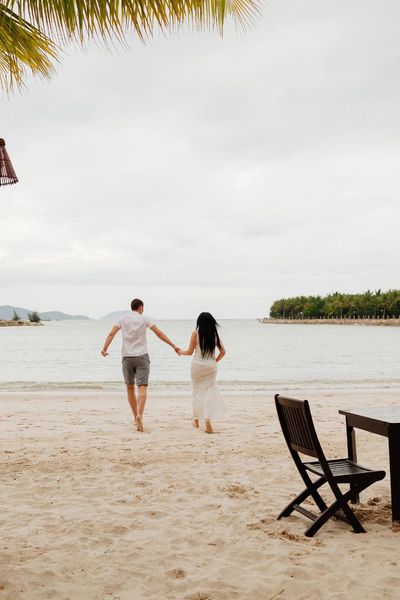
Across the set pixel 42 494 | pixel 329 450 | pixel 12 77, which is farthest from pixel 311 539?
pixel 12 77

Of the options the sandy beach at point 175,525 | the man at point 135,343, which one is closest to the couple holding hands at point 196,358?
the man at point 135,343

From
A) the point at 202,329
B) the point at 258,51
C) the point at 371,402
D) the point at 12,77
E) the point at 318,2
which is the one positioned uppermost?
the point at 258,51

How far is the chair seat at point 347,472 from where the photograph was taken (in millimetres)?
4023

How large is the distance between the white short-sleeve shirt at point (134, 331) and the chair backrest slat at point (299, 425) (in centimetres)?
439

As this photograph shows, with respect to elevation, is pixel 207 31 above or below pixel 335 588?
above

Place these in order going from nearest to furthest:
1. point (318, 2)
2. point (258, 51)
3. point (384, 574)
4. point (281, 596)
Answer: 1. point (281, 596)
2. point (384, 574)
3. point (318, 2)
4. point (258, 51)

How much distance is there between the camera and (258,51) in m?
11.5

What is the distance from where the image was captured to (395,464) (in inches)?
159

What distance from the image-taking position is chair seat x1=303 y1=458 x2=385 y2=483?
4.02 meters

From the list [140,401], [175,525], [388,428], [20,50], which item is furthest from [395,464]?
[140,401]

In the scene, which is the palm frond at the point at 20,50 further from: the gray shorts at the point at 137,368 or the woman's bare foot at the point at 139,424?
the woman's bare foot at the point at 139,424

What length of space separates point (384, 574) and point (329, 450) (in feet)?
12.9

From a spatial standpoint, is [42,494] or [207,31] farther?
[42,494]

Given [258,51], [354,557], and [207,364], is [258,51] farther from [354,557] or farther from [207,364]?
[354,557]
